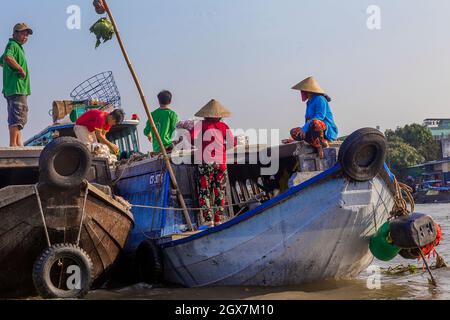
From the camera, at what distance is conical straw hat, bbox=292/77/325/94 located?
21.3 ft

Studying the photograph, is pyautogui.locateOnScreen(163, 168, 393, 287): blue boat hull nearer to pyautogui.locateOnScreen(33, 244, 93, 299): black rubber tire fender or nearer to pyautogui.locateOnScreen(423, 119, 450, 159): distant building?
pyautogui.locateOnScreen(33, 244, 93, 299): black rubber tire fender

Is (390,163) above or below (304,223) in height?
below

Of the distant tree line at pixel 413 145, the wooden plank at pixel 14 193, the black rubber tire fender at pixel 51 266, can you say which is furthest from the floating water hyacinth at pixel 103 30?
the distant tree line at pixel 413 145

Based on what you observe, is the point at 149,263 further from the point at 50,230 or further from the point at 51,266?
the point at 51,266

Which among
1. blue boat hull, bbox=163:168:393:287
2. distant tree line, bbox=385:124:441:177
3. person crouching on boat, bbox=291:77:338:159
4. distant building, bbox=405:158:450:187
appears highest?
person crouching on boat, bbox=291:77:338:159

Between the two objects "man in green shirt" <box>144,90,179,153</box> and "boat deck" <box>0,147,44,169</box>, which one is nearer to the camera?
"boat deck" <box>0,147,44,169</box>

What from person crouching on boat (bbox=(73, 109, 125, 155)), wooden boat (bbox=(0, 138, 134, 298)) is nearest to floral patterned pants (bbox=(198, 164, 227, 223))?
wooden boat (bbox=(0, 138, 134, 298))

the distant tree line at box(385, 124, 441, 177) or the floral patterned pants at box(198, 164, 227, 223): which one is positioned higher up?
the floral patterned pants at box(198, 164, 227, 223)

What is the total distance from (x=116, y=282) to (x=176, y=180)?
1.56 m

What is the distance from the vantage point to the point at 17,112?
725 cm

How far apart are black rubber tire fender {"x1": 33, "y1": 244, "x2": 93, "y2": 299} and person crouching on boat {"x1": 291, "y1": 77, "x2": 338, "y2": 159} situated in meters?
2.70

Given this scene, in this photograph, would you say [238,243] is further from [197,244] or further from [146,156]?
[146,156]
